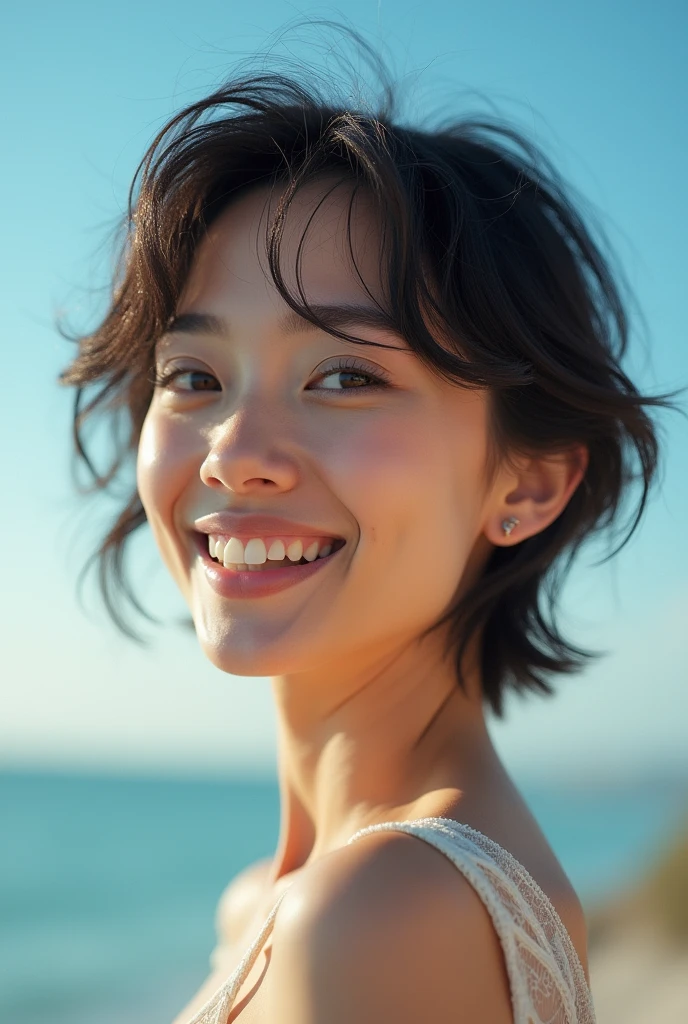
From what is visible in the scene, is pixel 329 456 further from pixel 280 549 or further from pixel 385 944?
pixel 385 944

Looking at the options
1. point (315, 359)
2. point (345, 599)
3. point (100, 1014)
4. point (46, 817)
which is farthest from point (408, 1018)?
point (46, 817)

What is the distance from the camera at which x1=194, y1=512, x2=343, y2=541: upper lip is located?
179cm

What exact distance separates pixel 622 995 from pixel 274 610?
22.0 ft

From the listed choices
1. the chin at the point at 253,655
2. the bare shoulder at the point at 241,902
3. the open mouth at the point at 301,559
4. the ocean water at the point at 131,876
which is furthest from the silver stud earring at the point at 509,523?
the ocean water at the point at 131,876

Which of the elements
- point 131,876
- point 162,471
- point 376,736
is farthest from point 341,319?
point 131,876

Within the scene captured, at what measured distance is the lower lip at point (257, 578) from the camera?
71.2 inches

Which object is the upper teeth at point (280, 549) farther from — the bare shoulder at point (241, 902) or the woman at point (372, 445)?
the bare shoulder at point (241, 902)

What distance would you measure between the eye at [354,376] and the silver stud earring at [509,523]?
438mm

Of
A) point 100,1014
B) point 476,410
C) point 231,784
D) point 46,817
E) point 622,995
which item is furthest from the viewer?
point 231,784

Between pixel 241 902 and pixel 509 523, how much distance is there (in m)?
1.28

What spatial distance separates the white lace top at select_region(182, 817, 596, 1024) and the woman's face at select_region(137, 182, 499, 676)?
1.39 feet

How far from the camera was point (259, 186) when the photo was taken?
2094 millimetres

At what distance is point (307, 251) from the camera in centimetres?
184

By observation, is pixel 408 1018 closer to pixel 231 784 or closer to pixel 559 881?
pixel 559 881
